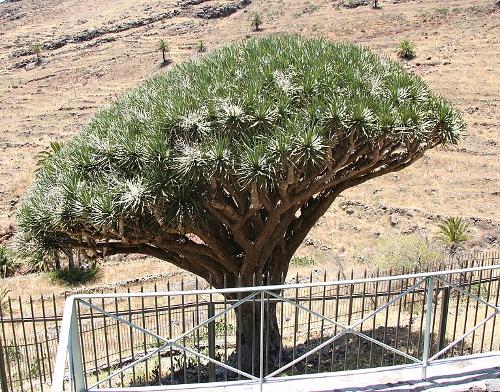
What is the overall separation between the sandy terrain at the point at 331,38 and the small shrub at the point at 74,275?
7.11ft

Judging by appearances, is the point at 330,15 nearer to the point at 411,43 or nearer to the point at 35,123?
the point at 411,43

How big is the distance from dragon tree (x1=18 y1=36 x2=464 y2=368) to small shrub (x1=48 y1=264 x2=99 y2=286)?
44.5ft

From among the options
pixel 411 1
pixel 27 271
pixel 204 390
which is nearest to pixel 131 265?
pixel 27 271

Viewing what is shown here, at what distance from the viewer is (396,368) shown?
5.25m

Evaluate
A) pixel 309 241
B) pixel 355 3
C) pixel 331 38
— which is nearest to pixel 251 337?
pixel 309 241

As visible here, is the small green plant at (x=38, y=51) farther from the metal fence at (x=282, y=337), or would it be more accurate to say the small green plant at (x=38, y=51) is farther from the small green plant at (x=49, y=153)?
the metal fence at (x=282, y=337)

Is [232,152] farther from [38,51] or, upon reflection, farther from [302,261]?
[38,51]

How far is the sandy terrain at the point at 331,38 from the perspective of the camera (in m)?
24.9

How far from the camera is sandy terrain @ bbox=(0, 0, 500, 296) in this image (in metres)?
24.9

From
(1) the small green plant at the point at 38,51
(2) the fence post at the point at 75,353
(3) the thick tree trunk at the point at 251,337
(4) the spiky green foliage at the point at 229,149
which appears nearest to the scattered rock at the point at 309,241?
(4) the spiky green foliage at the point at 229,149

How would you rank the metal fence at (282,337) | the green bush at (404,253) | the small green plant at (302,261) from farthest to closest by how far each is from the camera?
the small green plant at (302,261) < the green bush at (404,253) < the metal fence at (282,337)

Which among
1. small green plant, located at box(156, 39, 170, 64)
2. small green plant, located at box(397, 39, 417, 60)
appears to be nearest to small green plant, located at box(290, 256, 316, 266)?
small green plant, located at box(397, 39, 417, 60)

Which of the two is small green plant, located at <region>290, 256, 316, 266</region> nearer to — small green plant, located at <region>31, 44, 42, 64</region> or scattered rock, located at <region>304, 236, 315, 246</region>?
scattered rock, located at <region>304, 236, 315, 246</region>

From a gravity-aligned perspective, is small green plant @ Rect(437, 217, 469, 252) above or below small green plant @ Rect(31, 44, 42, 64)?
below
